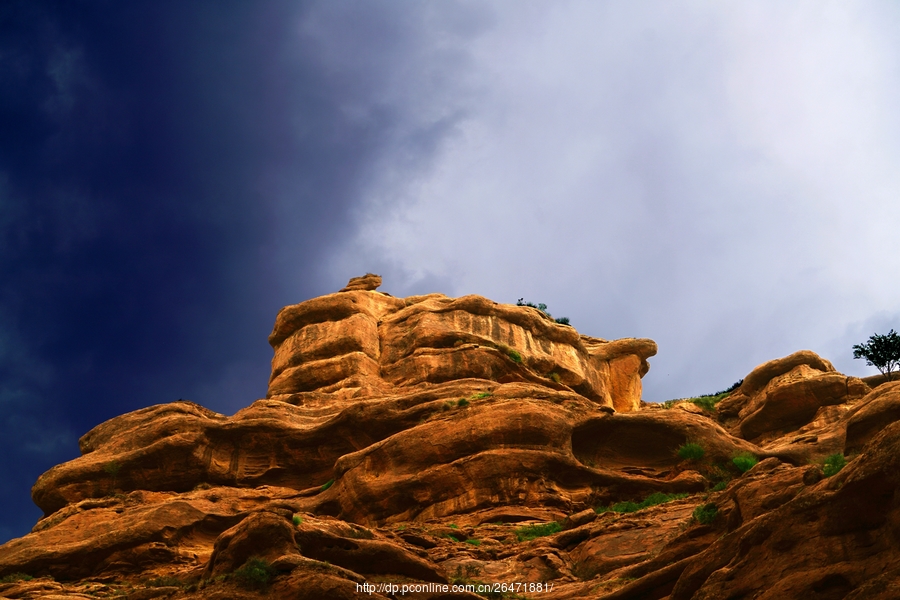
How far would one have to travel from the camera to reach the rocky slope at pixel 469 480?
19422 mm

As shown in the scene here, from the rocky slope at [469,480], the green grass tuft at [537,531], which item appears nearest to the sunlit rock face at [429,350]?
the rocky slope at [469,480]

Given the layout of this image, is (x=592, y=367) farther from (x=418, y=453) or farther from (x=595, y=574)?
(x=595, y=574)

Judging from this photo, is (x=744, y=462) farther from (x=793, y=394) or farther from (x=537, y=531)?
(x=793, y=394)

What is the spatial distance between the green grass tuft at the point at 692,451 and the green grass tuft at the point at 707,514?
1663 centimetres

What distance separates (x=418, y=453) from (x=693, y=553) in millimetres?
18554

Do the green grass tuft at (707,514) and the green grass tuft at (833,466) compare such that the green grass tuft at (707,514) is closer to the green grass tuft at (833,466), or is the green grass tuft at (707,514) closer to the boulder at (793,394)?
the green grass tuft at (833,466)

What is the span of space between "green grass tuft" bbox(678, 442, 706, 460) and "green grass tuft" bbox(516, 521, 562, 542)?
9.87 metres

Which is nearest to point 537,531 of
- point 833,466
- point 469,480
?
point 469,480

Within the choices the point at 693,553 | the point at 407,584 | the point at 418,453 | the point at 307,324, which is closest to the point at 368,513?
the point at 418,453

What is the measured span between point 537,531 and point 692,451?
431 inches

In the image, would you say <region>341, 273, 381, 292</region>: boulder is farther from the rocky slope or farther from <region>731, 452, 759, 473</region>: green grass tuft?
<region>731, 452, 759, 473</region>: green grass tuft

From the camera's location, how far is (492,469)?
37.5 metres

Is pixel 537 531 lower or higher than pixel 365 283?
lower

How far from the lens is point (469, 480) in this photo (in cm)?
3756
